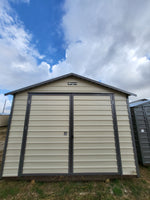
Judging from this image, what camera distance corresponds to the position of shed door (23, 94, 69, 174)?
7.11 feet

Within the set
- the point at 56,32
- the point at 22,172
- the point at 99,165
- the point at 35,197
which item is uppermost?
the point at 56,32

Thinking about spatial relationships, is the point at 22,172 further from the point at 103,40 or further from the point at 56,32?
the point at 103,40

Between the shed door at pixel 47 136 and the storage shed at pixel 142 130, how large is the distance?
286 cm

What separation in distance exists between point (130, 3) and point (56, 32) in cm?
539

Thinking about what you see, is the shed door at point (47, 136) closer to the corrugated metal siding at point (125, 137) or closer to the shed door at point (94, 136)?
the shed door at point (94, 136)

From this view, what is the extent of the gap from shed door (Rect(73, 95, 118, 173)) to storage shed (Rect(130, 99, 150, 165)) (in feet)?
4.65

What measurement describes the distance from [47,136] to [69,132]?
72 centimetres

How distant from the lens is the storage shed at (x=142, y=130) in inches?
109

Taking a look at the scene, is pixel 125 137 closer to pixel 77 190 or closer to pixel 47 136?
pixel 77 190

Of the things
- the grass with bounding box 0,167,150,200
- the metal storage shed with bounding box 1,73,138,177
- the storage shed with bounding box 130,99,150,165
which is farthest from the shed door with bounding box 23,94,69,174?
the storage shed with bounding box 130,99,150,165

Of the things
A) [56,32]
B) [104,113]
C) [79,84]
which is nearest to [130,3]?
[56,32]

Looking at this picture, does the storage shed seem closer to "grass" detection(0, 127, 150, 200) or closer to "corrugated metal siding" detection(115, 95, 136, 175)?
"grass" detection(0, 127, 150, 200)

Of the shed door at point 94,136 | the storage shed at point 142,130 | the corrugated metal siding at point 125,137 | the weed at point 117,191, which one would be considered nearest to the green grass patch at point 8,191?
the shed door at point 94,136

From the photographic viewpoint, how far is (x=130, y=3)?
420cm
